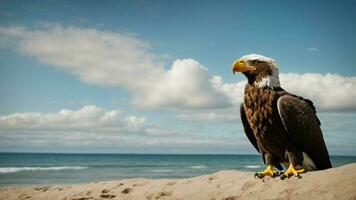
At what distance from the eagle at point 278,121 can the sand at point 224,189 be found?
306 mm

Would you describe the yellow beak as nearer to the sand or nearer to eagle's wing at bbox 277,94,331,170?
eagle's wing at bbox 277,94,331,170

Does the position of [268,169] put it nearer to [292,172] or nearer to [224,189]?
[292,172]

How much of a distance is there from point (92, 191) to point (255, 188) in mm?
3025

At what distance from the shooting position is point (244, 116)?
5918 millimetres

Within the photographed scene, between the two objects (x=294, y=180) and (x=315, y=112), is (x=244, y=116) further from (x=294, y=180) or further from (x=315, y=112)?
(x=294, y=180)

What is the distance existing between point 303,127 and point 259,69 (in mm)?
943

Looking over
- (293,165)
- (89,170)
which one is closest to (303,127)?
(293,165)

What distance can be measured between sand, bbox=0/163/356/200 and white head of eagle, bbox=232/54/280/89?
4.08 ft

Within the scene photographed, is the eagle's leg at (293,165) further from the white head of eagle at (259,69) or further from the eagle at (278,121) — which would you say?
the white head of eagle at (259,69)

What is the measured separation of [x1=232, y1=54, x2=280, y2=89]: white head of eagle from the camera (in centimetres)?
547

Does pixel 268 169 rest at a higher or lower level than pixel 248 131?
lower

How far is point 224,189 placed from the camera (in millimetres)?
5316

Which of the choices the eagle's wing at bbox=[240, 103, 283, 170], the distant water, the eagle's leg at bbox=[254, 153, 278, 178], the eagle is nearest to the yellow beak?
the eagle

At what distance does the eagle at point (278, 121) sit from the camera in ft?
17.2
